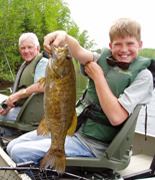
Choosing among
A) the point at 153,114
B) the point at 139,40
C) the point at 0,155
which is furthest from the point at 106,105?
the point at 153,114

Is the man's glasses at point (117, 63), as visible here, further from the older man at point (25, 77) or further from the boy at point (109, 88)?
the older man at point (25, 77)

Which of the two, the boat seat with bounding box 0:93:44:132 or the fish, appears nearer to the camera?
the fish

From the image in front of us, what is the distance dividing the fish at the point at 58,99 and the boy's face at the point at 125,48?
0.74 metres

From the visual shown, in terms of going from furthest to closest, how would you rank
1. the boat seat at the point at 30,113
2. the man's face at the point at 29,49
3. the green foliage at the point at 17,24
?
the green foliage at the point at 17,24
the man's face at the point at 29,49
the boat seat at the point at 30,113

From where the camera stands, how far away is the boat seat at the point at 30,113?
400 centimetres

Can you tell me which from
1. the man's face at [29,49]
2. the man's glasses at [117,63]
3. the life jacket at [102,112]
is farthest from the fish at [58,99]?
the man's face at [29,49]

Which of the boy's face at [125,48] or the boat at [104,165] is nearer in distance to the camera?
the boat at [104,165]

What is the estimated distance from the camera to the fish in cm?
183

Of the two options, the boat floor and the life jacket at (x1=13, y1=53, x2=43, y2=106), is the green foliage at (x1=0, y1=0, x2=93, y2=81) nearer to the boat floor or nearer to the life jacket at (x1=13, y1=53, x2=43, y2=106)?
the life jacket at (x1=13, y1=53, x2=43, y2=106)

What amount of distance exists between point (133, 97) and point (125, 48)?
1.73 ft

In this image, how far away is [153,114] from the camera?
13664 millimetres

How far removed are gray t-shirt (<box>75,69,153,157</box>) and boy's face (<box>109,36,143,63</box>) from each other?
0.73 feet

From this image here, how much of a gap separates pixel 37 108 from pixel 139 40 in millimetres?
2259

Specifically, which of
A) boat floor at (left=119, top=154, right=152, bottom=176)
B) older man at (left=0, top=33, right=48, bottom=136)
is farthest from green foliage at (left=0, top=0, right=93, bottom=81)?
boat floor at (left=119, top=154, right=152, bottom=176)
